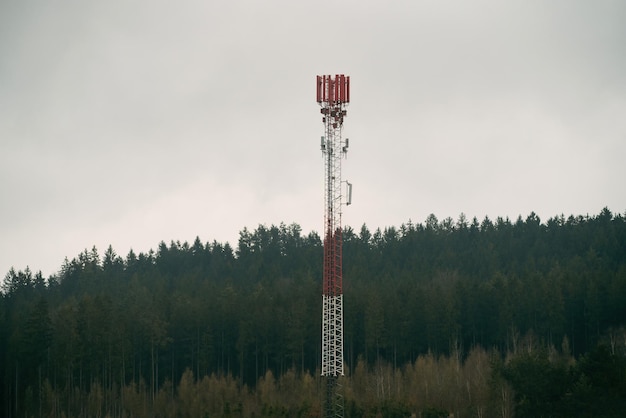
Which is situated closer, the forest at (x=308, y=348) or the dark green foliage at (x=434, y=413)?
the dark green foliage at (x=434, y=413)

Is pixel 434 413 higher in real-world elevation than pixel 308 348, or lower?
lower

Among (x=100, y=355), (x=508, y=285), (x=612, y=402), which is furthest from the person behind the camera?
(x=508, y=285)

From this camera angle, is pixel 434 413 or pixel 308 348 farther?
pixel 308 348

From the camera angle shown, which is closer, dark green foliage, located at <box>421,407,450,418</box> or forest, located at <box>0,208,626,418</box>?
dark green foliage, located at <box>421,407,450,418</box>

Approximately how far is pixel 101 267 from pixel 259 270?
130 ft

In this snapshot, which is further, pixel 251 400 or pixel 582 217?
pixel 582 217

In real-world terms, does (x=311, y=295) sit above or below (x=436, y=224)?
below

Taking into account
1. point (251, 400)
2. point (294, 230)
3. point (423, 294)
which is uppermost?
point (294, 230)

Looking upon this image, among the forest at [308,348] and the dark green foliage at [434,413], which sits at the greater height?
the forest at [308,348]

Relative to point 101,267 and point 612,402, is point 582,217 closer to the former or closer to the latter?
point 101,267

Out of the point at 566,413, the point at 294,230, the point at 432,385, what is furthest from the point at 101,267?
the point at 566,413

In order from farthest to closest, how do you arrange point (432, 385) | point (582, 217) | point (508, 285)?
point (582, 217)
point (508, 285)
point (432, 385)

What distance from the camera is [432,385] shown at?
8900cm

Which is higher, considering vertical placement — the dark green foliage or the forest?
the forest
